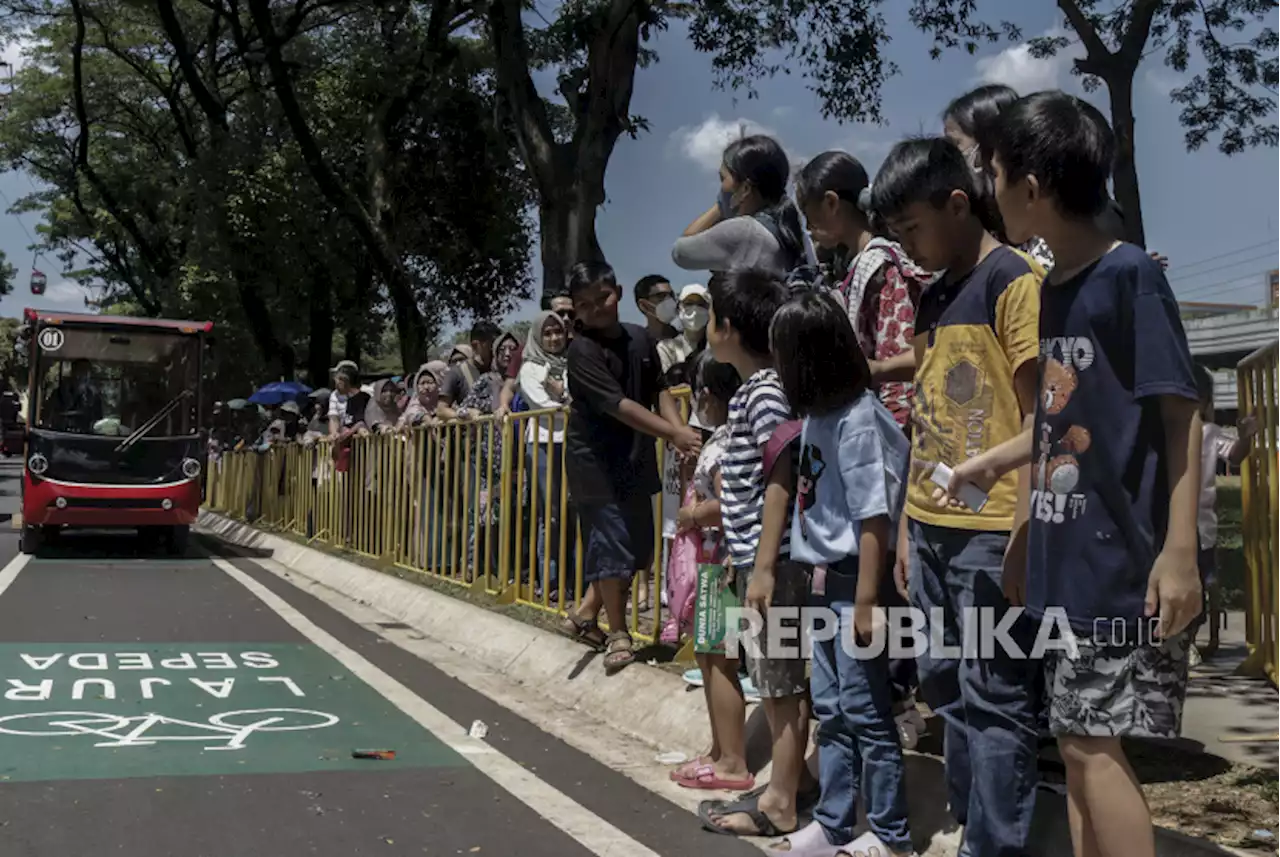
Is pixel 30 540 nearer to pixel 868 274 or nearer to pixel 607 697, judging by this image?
pixel 607 697

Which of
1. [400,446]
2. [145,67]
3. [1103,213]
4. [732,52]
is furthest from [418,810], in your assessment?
[145,67]

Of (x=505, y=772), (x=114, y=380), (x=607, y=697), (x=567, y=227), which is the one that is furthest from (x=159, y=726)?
(x=114, y=380)

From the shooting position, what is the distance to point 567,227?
1327 cm

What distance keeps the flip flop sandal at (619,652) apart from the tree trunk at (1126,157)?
922 centimetres

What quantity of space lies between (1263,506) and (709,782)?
229cm

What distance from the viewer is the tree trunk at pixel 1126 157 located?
13.9 meters

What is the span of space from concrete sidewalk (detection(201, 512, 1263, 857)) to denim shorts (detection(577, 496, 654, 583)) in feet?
1.59

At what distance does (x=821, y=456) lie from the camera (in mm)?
3928

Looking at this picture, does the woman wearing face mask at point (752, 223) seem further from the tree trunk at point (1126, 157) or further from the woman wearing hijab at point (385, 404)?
the tree trunk at point (1126, 157)

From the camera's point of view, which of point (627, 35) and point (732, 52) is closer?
point (627, 35)

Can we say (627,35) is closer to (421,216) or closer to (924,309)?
(924,309)

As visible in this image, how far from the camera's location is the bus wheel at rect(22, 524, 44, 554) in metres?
15.4

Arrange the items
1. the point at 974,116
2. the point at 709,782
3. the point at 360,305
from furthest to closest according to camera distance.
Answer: the point at 360,305 → the point at 709,782 → the point at 974,116

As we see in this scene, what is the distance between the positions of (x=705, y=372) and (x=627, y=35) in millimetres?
9173
